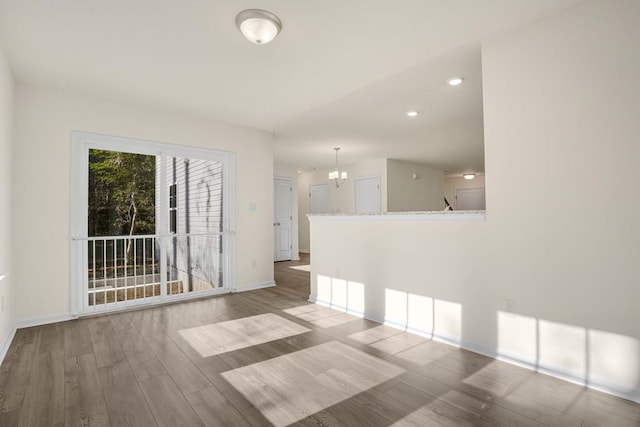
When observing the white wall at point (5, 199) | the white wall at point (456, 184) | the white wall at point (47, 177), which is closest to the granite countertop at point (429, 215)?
the white wall at point (47, 177)

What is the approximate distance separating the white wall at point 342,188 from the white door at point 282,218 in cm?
66

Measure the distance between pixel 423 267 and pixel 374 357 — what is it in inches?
37.9

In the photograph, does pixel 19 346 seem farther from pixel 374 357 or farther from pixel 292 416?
pixel 374 357

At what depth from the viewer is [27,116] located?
3.41 metres

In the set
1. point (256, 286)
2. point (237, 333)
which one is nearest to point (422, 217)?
point (237, 333)

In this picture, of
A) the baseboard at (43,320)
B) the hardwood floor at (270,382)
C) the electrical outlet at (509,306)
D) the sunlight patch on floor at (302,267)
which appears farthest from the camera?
the sunlight patch on floor at (302,267)

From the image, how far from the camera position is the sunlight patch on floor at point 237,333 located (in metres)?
2.78

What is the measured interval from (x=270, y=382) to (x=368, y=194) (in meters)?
6.63

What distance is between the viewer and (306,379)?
2197mm

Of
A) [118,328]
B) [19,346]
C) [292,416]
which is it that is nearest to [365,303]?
[292,416]

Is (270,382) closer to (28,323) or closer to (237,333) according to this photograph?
(237,333)

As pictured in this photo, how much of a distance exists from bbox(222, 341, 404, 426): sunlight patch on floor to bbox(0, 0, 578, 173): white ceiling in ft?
8.33

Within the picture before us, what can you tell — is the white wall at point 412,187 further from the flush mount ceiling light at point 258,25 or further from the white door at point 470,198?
the flush mount ceiling light at point 258,25

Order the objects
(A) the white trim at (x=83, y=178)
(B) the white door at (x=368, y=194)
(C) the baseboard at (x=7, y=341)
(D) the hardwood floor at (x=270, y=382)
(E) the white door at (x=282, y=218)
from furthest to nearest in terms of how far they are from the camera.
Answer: (E) the white door at (x=282, y=218)
(B) the white door at (x=368, y=194)
(A) the white trim at (x=83, y=178)
(C) the baseboard at (x=7, y=341)
(D) the hardwood floor at (x=270, y=382)
